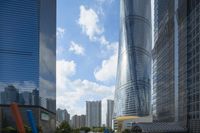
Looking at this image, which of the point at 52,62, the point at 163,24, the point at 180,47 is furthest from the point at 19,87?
the point at 180,47

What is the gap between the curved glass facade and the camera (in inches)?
6506

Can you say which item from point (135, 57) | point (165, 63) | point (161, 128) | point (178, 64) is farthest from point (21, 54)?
point (135, 57)

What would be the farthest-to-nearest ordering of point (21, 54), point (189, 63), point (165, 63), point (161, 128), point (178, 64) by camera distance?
point (21, 54) < point (165, 63) < point (178, 64) < point (161, 128) < point (189, 63)

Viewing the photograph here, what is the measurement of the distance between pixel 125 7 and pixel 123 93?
4817 cm

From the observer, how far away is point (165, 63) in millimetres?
92188

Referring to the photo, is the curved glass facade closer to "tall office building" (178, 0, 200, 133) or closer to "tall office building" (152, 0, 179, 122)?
"tall office building" (152, 0, 179, 122)

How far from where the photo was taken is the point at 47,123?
131 metres

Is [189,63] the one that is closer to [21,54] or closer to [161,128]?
[161,128]

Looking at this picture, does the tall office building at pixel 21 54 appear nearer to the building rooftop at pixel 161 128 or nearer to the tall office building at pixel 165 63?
the tall office building at pixel 165 63

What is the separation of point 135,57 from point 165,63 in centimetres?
7241

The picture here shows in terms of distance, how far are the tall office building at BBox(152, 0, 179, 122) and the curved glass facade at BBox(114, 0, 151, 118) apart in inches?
2207

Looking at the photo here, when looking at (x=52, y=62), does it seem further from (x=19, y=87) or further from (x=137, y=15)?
(x=137, y=15)

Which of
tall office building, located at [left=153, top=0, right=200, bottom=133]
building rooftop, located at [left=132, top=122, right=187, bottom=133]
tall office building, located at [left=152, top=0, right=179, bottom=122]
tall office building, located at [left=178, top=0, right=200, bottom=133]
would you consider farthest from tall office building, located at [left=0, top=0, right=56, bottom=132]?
tall office building, located at [left=178, top=0, right=200, bottom=133]

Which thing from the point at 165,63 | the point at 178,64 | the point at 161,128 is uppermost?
the point at 165,63
